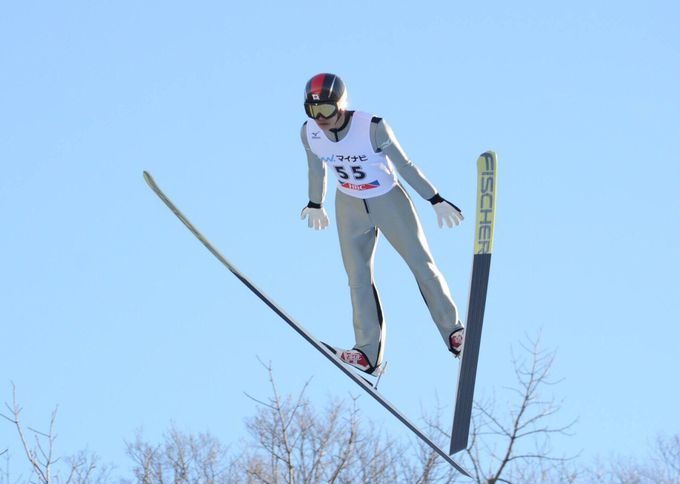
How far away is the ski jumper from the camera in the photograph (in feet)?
33.0

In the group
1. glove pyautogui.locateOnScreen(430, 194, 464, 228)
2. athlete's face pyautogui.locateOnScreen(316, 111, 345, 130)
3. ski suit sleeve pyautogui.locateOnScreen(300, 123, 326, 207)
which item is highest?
ski suit sleeve pyautogui.locateOnScreen(300, 123, 326, 207)

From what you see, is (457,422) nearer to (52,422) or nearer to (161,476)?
(52,422)

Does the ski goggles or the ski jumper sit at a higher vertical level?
the ski goggles

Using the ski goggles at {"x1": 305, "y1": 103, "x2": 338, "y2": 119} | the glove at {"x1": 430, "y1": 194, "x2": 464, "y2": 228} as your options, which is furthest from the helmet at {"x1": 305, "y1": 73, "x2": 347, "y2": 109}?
the glove at {"x1": 430, "y1": 194, "x2": 464, "y2": 228}

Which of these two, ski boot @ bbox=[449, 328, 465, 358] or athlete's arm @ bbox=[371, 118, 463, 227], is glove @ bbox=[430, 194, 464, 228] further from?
ski boot @ bbox=[449, 328, 465, 358]

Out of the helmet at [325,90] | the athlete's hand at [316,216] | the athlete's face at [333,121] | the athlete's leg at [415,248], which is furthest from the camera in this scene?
the athlete's hand at [316,216]

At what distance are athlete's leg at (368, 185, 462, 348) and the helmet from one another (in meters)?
0.82

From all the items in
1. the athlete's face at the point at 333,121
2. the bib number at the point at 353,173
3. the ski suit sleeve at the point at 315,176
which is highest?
the ski suit sleeve at the point at 315,176

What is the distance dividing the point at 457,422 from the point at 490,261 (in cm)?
122

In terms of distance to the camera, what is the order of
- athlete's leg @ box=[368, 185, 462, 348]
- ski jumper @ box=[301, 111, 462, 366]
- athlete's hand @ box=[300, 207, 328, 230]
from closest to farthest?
ski jumper @ box=[301, 111, 462, 366] → athlete's leg @ box=[368, 185, 462, 348] → athlete's hand @ box=[300, 207, 328, 230]

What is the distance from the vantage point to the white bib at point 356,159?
10016mm

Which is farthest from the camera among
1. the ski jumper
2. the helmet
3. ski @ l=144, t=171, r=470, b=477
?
ski @ l=144, t=171, r=470, b=477

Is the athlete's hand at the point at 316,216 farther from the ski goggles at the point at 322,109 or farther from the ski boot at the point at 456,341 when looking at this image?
the ski boot at the point at 456,341

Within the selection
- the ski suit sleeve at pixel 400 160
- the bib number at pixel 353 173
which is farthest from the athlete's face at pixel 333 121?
the bib number at pixel 353 173
